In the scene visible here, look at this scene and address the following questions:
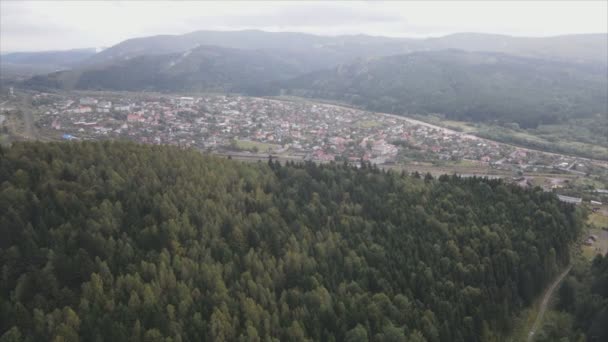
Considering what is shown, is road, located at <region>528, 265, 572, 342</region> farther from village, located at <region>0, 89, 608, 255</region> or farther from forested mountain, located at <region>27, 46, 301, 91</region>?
forested mountain, located at <region>27, 46, 301, 91</region>

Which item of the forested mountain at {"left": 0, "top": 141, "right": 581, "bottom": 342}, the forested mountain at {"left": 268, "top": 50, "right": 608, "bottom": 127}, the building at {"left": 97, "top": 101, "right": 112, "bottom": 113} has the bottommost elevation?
the forested mountain at {"left": 0, "top": 141, "right": 581, "bottom": 342}

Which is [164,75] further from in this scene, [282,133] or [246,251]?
[246,251]

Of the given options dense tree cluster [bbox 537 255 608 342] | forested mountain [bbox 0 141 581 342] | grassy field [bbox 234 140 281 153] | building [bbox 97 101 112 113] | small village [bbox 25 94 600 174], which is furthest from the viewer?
building [bbox 97 101 112 113]

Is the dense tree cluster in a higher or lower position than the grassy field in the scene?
lower

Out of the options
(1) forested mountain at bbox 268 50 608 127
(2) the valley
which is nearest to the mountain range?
(1) forested mountain at bbox 268 50 608 127

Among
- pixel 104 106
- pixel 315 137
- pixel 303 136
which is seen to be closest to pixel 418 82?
pixel 315 137

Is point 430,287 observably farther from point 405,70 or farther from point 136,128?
point 405,70
